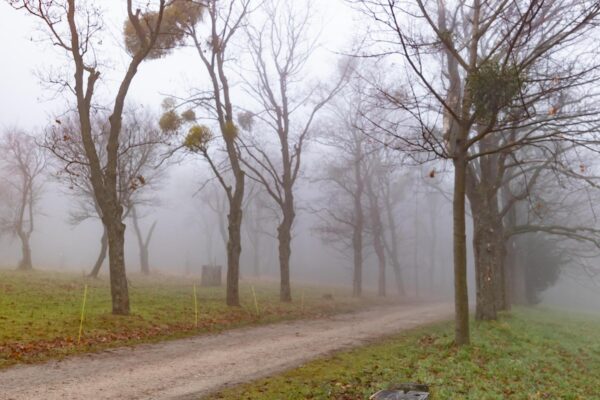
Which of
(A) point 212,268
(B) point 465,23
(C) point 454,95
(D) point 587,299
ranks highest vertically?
(B) point 465,23

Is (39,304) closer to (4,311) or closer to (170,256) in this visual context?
(4,311)

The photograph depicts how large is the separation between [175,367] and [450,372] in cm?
507

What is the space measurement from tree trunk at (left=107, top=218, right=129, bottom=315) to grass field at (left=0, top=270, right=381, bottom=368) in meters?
0.37

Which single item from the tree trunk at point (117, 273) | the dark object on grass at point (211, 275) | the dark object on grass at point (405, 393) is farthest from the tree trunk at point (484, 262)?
the dark object on grass at point (211, 275)

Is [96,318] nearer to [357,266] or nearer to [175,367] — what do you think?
[175,367]

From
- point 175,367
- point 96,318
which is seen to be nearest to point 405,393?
point 175,367

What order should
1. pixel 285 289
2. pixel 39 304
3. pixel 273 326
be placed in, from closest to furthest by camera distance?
1. pixel 39 304
2. pixel 273 326
3. pixel 285 289

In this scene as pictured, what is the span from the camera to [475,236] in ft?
55.1

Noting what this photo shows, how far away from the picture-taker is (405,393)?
22.2 ft

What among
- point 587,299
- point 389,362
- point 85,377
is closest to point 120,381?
point 85,377

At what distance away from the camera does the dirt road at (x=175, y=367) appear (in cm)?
706

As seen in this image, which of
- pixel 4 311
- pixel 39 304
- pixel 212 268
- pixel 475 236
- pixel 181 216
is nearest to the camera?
pixel 4 311

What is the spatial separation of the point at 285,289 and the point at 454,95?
11721 millimetres

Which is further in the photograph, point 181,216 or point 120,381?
point 181,216
